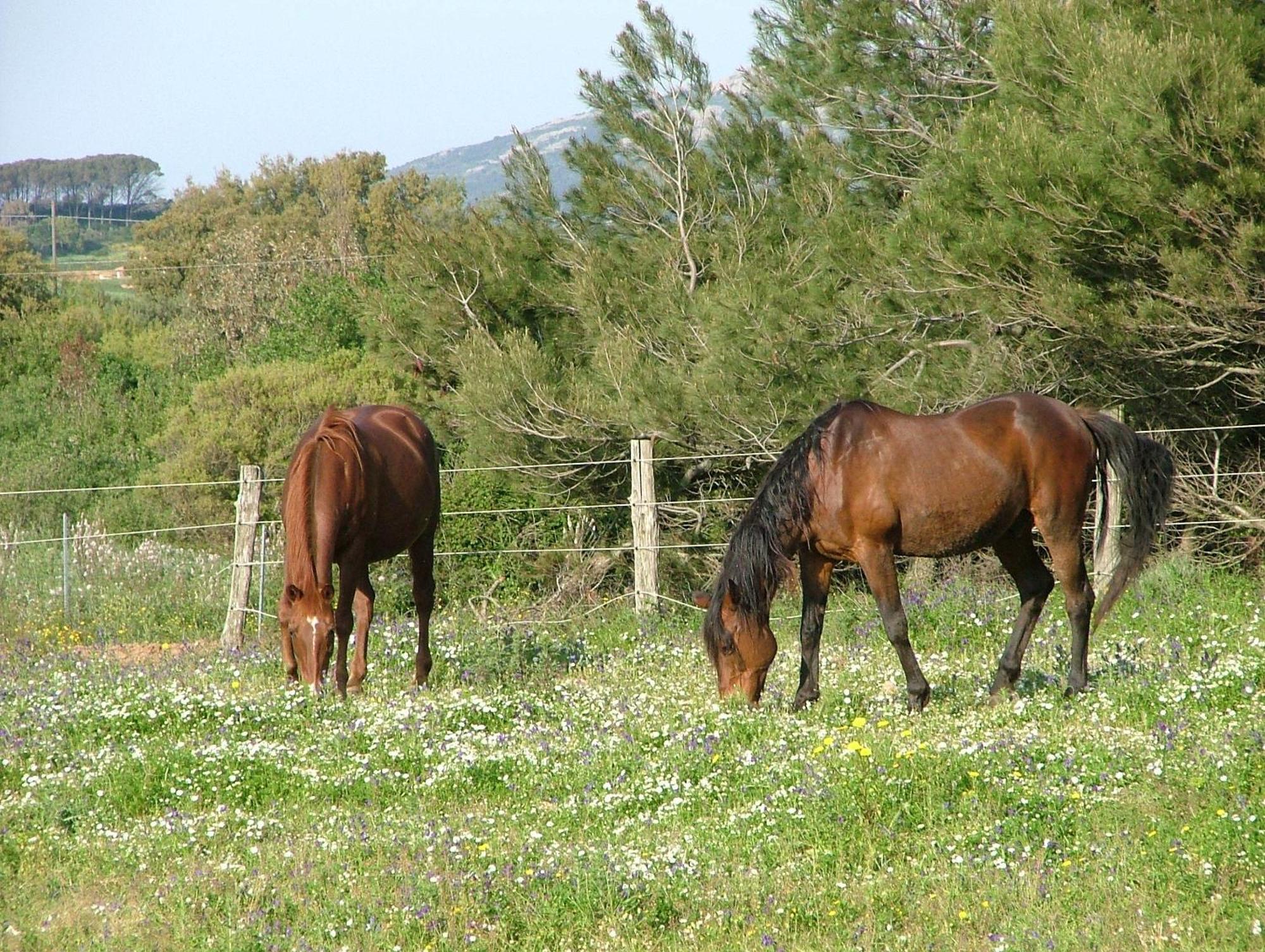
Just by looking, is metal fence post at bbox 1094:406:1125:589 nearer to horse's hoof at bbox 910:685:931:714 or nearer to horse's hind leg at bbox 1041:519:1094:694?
horse's hind leg at bbox 1041:519:1094:694

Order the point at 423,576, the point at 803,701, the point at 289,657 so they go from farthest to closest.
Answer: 1. the point at 423,576
2. the point at 289,657
3. the point at 803,701

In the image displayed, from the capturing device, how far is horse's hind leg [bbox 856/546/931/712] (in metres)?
7.07

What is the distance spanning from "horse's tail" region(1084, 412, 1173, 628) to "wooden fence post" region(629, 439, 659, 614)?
472 cm

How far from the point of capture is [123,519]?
20.4 metres

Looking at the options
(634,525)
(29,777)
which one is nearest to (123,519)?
(634,525)

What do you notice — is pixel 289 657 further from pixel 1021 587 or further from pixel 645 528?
pixel 1021 587

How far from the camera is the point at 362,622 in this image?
8828 mm

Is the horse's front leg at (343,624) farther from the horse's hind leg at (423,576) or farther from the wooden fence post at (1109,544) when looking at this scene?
the wooden fence post at (1109,544)

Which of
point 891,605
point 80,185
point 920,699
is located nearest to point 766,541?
point 891,605

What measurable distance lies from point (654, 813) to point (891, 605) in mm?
2279

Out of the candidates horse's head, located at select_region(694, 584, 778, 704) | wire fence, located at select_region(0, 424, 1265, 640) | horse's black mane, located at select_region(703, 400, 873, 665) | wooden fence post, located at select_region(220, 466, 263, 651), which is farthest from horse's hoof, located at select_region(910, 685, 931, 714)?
wooden fence post, located at select_region(220, 466, 263, 651)

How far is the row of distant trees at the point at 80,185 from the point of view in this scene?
98062 mm

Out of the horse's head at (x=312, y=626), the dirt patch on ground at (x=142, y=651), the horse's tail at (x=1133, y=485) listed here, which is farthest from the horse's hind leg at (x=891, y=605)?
the dirt patch on ground at (x=142, y=651)

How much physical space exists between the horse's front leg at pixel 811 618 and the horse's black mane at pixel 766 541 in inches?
11.1
